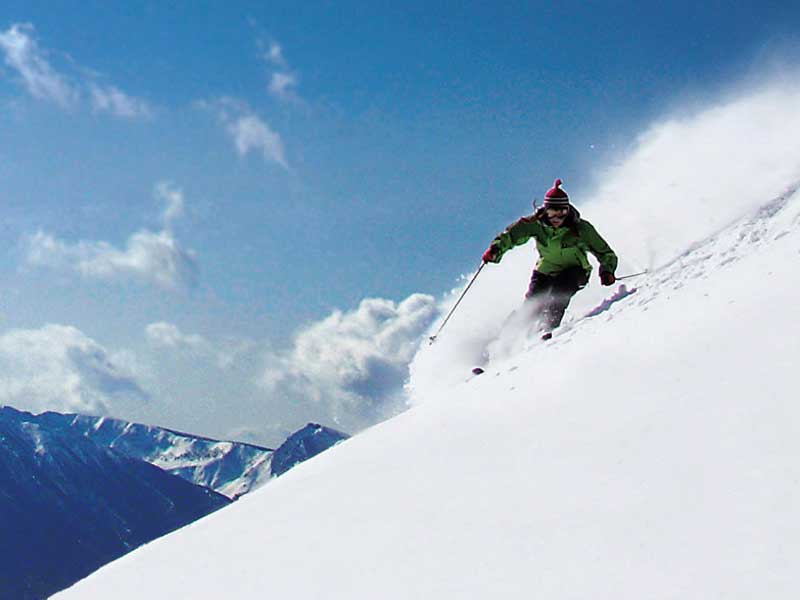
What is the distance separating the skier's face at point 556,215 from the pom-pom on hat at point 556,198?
0.08 metres

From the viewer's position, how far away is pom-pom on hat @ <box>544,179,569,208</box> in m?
16.4

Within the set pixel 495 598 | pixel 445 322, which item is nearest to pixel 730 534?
pixel 495 598

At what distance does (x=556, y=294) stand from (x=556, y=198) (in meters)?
1.90

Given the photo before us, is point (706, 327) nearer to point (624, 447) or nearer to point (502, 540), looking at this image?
point (624, 447)

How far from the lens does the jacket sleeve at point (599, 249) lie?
16.9 meters

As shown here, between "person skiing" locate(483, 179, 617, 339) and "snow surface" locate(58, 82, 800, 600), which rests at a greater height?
"person skiing" locate(483, 179, 617, 339)

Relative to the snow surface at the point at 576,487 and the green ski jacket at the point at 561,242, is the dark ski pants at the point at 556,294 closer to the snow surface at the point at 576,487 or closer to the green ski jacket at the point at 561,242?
the green ski jacket at the point at 561,242

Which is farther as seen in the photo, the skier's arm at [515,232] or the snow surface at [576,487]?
the skier's arm at [515,232]

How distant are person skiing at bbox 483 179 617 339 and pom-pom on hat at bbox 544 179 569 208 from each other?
0.82 ft

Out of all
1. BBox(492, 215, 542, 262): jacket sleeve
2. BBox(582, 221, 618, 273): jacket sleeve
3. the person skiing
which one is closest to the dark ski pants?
the person skiing

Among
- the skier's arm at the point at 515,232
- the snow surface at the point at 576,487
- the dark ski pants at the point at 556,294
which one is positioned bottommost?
the snow surface at the point at 576,487

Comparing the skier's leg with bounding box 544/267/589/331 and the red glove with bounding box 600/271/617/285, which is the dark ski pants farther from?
the red glove with bounding box 600/271/617/285

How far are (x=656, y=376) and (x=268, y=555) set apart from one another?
151 inches

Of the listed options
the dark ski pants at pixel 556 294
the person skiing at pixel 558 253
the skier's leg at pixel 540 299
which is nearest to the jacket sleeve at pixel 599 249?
the person skiing at pixel 558 253
